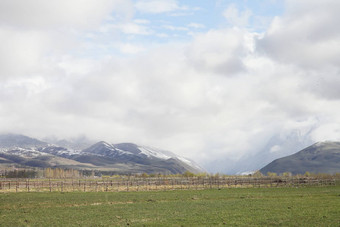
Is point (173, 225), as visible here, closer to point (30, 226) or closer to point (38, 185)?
point (30, 226)

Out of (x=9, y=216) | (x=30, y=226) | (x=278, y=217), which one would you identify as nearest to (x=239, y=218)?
(x=278, y=217)

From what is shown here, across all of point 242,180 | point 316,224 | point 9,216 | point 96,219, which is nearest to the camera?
point 316,224

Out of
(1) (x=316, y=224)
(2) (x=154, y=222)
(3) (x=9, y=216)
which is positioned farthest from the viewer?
(3) (x=9, y=216)

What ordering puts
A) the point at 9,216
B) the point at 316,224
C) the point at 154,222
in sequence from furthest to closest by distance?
the point at 9,216 → the point at 154,222 → the point at 316,224

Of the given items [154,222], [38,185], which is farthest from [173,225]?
[38,185]

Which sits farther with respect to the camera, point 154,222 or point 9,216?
point 9,216

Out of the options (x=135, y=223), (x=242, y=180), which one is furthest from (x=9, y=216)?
(x=242, y=180)

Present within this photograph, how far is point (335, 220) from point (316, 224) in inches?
132

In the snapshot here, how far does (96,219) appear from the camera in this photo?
3631 cm

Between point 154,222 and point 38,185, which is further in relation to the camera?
point 38,185

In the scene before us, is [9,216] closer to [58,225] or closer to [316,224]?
[58,225]

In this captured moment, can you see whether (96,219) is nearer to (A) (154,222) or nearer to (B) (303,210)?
(A) (154,222)

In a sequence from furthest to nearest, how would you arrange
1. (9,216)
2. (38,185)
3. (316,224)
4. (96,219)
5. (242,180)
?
(242,180) < (38,185) < (9,216) < (96,219) < (316,224)

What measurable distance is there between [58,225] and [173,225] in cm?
1098
